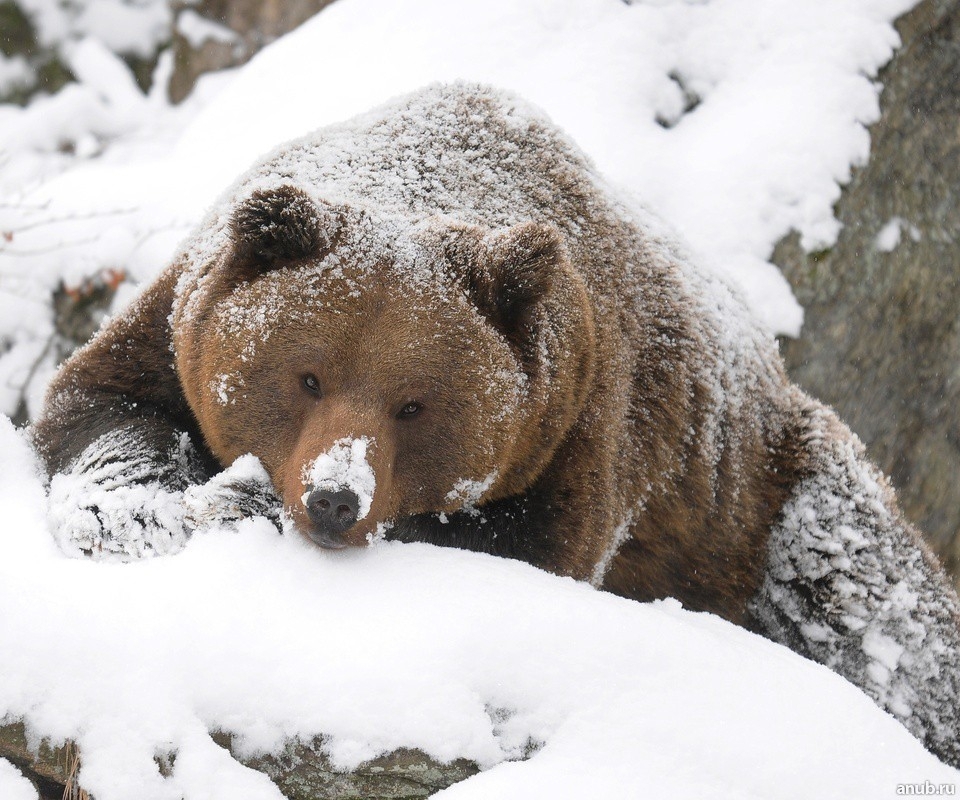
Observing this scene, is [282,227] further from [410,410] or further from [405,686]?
[405,686]

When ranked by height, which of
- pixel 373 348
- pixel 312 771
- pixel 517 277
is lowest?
pixel 312 771

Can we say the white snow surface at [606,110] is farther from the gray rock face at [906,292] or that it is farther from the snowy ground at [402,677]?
the snowy ground at [402,677]

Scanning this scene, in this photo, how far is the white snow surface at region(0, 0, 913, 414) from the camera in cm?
678

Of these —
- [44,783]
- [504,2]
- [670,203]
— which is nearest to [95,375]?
[44,783]

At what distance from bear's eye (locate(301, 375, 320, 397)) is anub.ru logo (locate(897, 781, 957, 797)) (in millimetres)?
1897

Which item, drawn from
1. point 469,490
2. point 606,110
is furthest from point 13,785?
point 606,110

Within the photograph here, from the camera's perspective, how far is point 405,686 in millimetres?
2547

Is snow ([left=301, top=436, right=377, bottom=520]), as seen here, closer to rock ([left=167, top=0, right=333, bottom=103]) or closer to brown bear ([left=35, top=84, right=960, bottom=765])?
brown bear ([left=35, top=84, right=960, bottom=765])

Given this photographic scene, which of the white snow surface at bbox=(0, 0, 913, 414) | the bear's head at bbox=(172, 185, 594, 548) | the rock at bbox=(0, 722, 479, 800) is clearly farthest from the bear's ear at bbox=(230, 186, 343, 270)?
the white snow surface at bbox=(0, 0, 913, 414)

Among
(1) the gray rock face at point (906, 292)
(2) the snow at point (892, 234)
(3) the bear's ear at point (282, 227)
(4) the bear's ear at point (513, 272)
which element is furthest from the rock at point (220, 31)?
(4) the bear's ear at point (513, 272)

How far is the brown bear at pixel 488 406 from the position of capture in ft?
11.0

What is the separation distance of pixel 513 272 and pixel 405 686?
1405mm

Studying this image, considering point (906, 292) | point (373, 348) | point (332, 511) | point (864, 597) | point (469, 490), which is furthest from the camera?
point (906, 292)

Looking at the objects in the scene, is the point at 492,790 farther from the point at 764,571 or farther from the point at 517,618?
the point at 764,571
